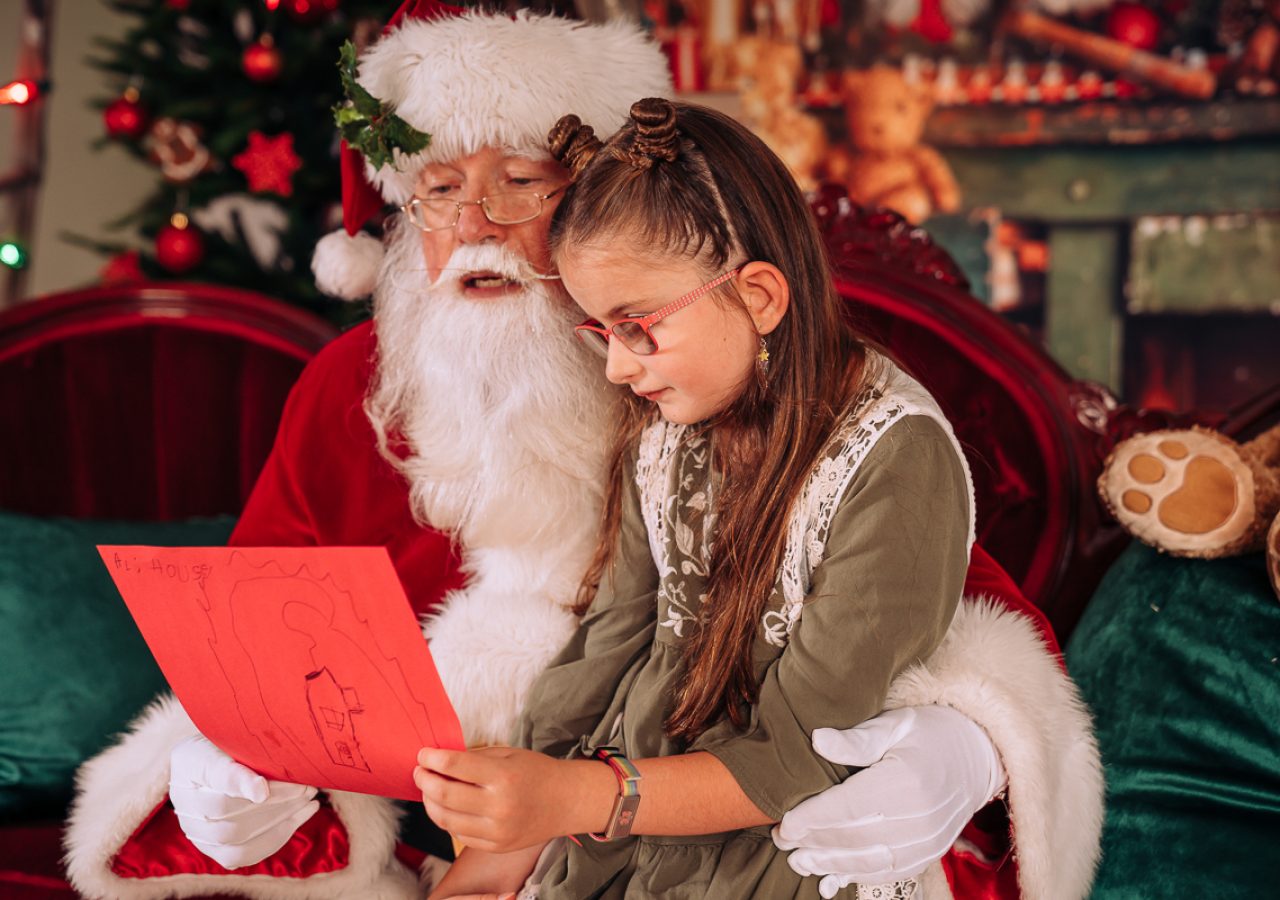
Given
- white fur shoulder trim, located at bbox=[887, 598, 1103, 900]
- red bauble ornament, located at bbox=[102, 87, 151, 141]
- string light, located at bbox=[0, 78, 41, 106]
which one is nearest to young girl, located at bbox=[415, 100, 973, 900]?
white fur shoulder trim, located at bbox=[887, 598, 1103, 900]

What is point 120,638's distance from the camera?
2045 millimetres

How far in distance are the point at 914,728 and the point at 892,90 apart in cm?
311

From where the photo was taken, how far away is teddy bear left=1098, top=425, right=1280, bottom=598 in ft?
5.38

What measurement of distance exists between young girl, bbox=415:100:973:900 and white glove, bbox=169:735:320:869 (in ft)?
1.23

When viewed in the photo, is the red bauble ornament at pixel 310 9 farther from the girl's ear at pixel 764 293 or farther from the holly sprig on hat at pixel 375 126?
the girl's ear at pixel 764 293

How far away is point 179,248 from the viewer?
11.4 feet

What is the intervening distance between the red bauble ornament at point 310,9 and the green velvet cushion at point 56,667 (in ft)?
6.24

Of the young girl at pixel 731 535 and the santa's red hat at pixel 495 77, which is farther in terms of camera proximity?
the santa's red hat at pixel 495 77

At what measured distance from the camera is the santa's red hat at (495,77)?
178cm

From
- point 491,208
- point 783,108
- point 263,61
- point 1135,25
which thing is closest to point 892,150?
point 783,108

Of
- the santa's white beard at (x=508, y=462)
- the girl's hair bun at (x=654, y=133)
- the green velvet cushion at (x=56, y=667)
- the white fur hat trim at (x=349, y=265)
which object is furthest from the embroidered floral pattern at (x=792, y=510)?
the green velvet cushion at (x=56, y=667)

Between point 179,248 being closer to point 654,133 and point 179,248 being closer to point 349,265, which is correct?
point 349,265

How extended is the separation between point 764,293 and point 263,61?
2592 mm

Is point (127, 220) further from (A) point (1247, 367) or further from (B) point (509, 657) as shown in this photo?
(A) point (1247, 367)
